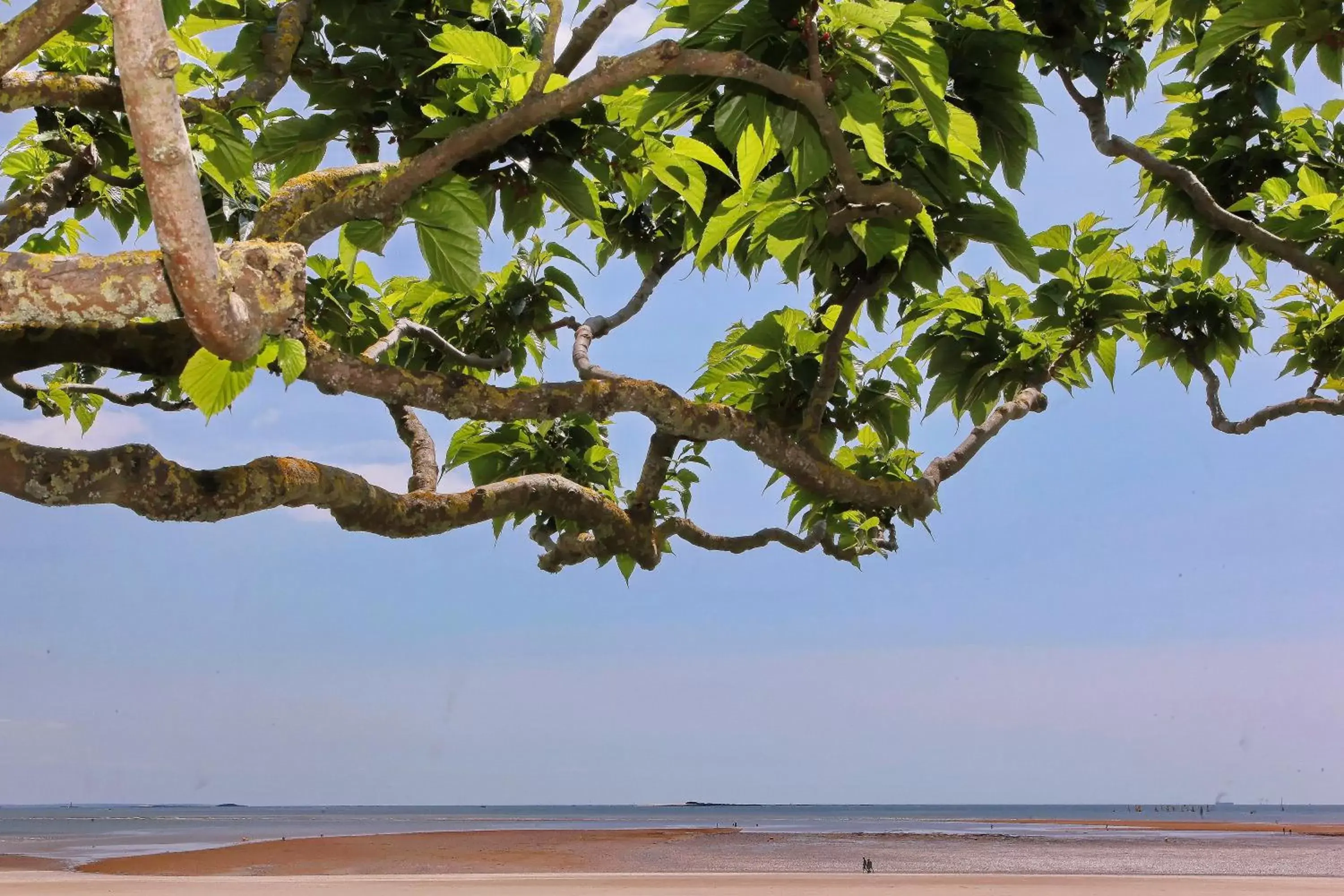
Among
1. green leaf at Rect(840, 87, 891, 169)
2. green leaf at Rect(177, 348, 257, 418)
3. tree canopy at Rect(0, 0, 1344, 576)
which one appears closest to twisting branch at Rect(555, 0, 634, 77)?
tree canopy at Rect(0, 0, 1344, 576)

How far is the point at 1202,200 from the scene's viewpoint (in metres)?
3.95

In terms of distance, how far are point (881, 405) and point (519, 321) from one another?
63.7 inches

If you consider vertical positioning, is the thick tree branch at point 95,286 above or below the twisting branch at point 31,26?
below

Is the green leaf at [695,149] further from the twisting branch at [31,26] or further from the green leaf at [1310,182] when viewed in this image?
the green leaf at [1310,182]

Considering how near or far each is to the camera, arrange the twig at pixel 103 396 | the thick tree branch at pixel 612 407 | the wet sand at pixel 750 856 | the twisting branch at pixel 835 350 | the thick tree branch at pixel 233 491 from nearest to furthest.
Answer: the thick tree branch at pixel 233 491, the thick tree branch at pixel 612 407, the twisting branch at pixel 835 350, the twig at pixel 103 396, the wet sand at pixel 750 856

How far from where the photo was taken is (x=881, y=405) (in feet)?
13.9

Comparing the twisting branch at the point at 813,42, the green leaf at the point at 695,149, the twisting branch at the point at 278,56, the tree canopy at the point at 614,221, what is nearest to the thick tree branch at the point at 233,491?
the tree canopy at the point at 614,221

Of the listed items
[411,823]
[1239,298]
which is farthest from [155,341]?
[411,823]

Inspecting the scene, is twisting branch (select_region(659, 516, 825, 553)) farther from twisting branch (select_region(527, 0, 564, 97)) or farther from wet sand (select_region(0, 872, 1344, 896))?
wet sand (select_region(0, 872, 1344, 896))

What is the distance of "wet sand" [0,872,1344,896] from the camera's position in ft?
31.9

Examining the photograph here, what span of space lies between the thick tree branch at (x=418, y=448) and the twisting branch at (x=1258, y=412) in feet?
11.7

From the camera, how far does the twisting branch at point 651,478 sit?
4.26 m

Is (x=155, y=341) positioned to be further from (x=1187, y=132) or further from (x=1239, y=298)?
(x=1239, y=298)

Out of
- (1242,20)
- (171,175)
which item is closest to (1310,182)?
(1242,20)
